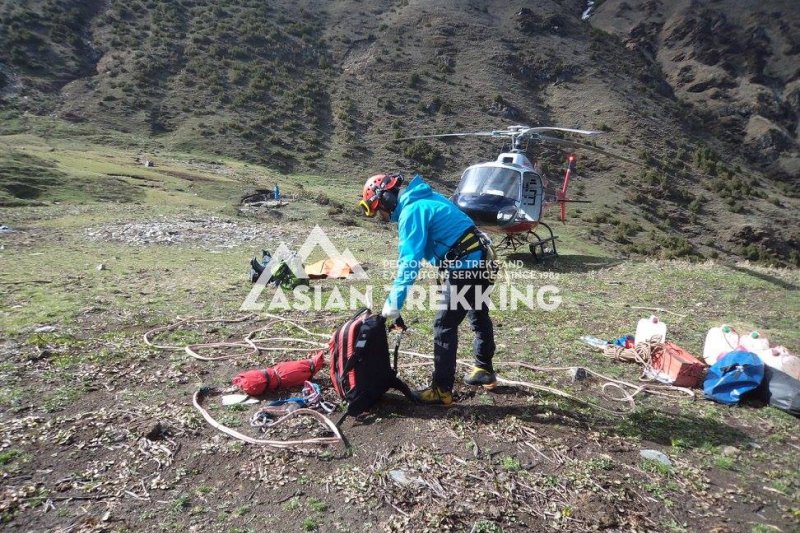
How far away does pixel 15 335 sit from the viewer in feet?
22.3

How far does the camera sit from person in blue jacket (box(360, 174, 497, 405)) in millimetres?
4797

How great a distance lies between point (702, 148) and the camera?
52312mm

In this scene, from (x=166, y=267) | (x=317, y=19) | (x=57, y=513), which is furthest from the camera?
(x=317, y=19)

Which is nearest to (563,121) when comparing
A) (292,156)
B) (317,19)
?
(292,156)

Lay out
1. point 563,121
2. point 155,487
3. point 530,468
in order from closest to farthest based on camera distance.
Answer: point 155,487 < point 530,468 < point 563,121

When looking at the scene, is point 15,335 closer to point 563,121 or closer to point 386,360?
point 386,360

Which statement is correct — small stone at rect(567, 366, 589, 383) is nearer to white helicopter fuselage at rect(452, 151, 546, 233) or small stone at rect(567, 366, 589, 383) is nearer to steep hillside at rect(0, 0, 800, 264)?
white helicopter fuselage at rect(452, 151, 546, 233)

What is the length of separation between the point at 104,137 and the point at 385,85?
95.3 ft

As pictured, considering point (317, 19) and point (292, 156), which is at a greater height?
point (317, 19)

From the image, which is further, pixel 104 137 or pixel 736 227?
pixel 736 227

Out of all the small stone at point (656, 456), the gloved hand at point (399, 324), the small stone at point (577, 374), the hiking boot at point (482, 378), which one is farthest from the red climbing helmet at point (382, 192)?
the small stone at point (656, 456)

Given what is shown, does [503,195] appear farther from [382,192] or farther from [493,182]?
[382,192]

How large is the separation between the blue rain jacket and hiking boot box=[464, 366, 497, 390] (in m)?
1.37

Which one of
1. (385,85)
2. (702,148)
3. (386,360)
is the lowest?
(386,360)
